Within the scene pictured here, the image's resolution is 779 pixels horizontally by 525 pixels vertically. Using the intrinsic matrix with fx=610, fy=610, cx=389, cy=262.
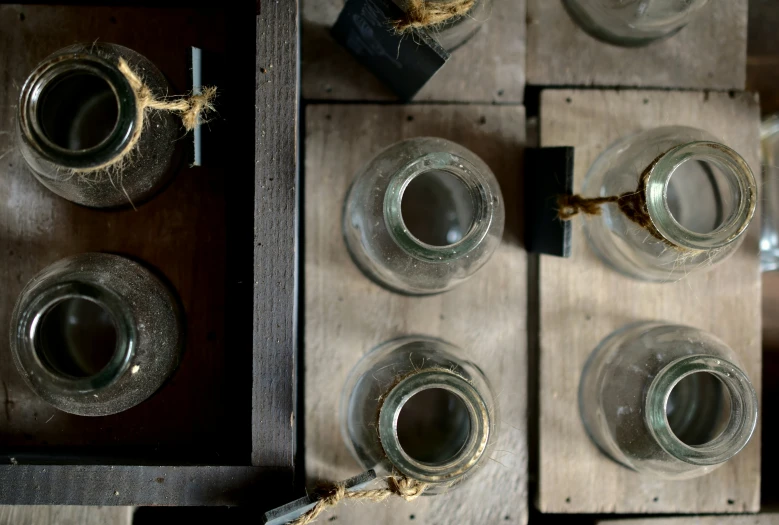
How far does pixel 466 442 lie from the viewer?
1.61 feet

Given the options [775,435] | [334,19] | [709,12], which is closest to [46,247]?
[334,19]

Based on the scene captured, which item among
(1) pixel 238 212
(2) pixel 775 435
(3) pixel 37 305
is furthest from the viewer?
(2) pixel 775 435

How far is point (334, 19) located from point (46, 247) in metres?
0.36

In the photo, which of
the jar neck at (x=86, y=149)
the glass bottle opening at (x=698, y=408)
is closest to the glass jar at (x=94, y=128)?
the jar neck at (x=86, y=149)

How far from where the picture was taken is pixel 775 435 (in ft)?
2.52

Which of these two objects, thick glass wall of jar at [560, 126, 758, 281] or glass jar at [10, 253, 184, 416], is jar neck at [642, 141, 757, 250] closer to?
thick glass wall of jar at [560, 126, 758, 281]

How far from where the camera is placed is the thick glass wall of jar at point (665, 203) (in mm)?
515

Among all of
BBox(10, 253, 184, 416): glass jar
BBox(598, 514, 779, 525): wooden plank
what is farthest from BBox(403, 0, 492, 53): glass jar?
BBox(598, 514, 779, 525): wooden plank

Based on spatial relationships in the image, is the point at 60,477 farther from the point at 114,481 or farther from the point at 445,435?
the point at 445,435

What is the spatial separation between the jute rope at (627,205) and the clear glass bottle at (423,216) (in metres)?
0.06

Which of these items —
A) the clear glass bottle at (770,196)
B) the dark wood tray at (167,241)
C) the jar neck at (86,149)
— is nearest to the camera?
the jar neck at (86,149)

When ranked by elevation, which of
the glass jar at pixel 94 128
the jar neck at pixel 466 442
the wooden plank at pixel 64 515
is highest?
the glass jar at pixel 94 128

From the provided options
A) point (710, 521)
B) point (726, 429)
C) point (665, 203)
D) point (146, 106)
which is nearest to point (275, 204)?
point (146, 106)

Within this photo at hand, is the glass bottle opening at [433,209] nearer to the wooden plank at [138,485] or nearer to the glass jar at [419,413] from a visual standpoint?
the glass jar at [419,413]
